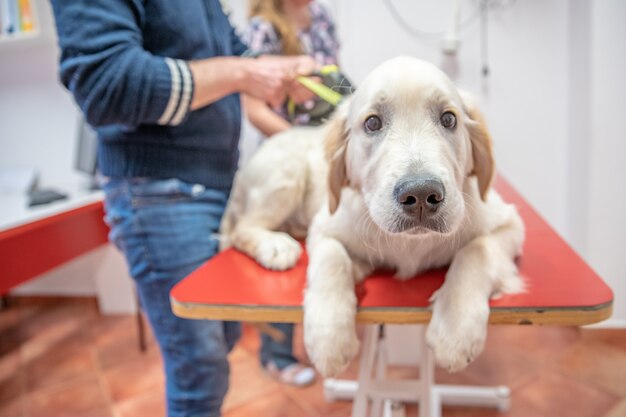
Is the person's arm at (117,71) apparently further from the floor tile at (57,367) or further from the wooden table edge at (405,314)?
the floor tile at (57,367)

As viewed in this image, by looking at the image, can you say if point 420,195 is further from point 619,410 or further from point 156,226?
point 619,410

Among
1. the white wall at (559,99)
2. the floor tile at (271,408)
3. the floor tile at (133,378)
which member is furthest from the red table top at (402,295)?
the floor tile at (133,378)

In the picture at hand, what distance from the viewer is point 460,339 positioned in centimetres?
68

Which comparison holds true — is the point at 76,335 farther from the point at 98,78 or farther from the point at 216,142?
the point at 98,78

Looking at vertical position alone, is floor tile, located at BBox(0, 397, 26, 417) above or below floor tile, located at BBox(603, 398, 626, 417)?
below

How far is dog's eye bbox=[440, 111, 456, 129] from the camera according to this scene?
734 mm

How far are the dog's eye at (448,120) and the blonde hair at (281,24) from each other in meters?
0.91

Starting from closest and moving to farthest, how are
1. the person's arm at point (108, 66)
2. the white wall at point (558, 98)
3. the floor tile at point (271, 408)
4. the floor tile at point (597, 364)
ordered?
the person's arm at point (108, 66) < the white wall at point (558, 98) < the floor tile at point (597, 364) < the floor tile at point (271, 408)

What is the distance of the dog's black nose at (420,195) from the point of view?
2.08 ft

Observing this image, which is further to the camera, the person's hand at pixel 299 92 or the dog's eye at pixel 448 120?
the person's hand at pixel 299 92

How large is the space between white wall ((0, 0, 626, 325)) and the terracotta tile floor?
0.35 meters

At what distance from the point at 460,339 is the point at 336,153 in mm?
424

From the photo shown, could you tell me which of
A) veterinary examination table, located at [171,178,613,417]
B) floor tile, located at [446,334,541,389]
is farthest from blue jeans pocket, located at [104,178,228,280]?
floor tile, located at [446,334,541,389]

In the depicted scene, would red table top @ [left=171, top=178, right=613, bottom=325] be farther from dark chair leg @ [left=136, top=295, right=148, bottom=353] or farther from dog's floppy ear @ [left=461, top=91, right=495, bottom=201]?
dark chair leg @ [left=136, top=295, right=148, bottom=353]
